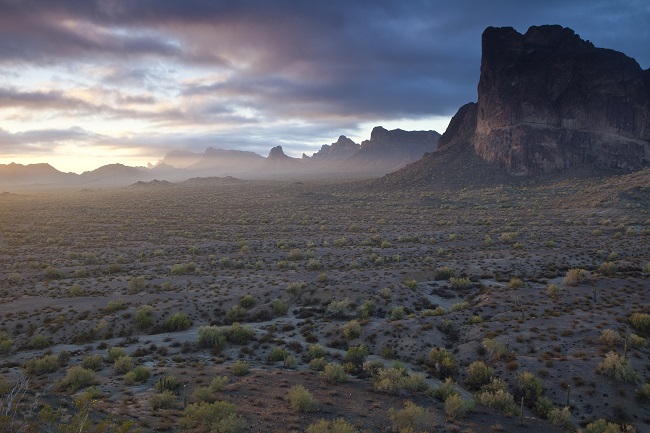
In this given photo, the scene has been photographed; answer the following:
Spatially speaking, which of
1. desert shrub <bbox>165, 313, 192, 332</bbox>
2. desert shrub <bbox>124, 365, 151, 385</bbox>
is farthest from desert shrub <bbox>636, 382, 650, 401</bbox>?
desert shrub <bbox>165, 313, 192, 332</bbox>

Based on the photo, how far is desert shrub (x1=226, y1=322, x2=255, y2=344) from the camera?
17438mm

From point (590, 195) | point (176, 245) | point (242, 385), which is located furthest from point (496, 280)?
point (590, 195)

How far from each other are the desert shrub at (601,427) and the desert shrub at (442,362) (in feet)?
15.2

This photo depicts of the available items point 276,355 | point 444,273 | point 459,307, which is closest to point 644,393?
point 459,307

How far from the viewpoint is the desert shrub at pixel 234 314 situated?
20609 millimetres

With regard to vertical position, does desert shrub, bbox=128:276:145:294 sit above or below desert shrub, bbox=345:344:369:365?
above

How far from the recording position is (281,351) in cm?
1592

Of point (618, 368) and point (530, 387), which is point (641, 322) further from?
point (530, 387)

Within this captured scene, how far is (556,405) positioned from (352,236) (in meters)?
31.5

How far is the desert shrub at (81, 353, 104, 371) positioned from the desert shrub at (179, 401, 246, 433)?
578cm

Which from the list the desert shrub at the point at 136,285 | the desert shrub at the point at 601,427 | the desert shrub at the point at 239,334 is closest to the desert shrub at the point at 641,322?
the desert shrub at the point at 601,427

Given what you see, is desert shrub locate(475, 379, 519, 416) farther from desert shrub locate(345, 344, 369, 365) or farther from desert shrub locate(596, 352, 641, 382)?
desert shrub locate(345, 344, 369, 365)

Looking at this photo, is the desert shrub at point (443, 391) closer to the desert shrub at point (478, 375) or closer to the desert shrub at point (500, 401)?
the desert shrub at point (500, 401)

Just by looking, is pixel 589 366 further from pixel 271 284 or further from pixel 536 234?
pixel 536 234
